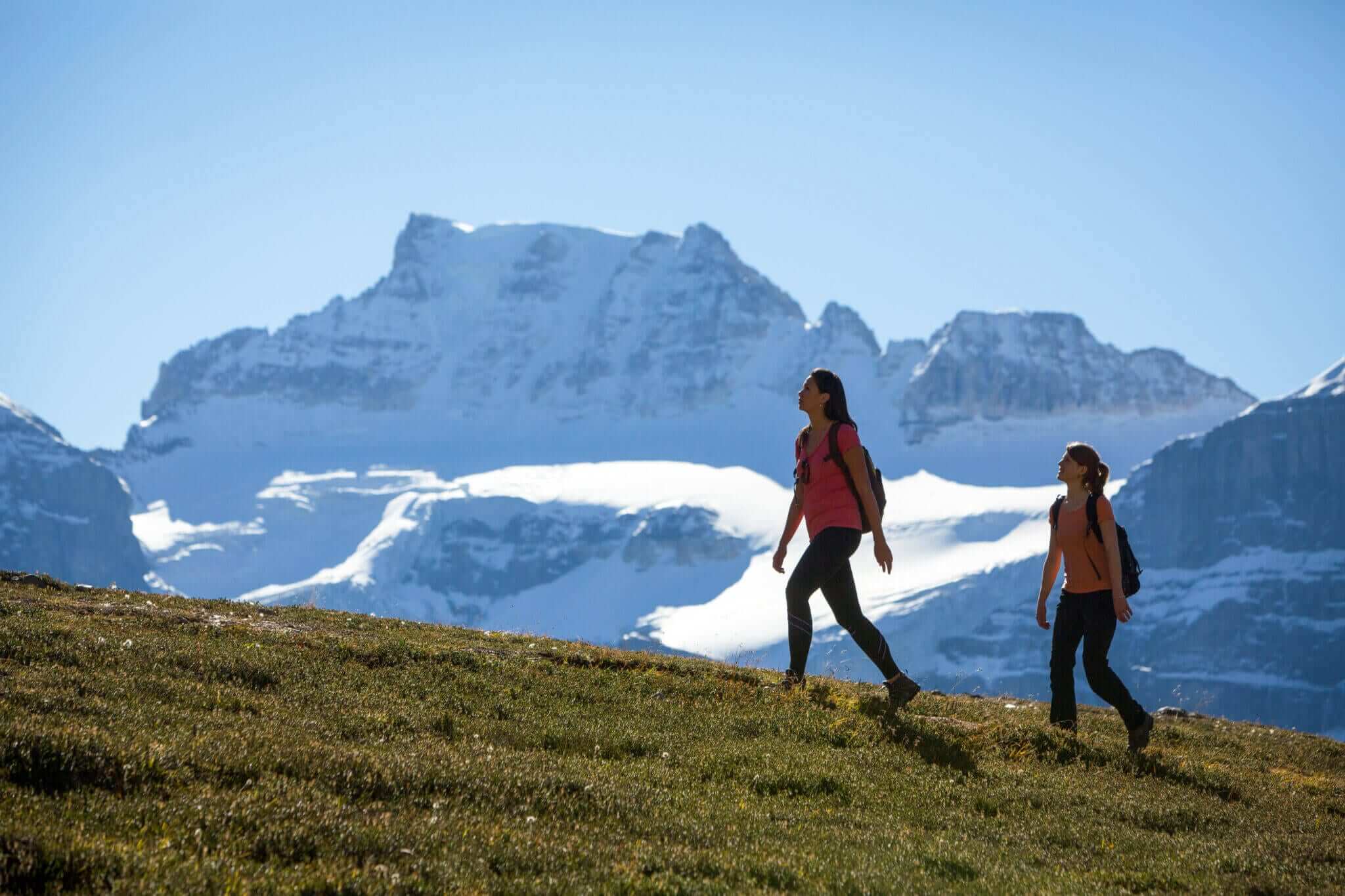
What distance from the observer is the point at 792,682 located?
55.7 feet

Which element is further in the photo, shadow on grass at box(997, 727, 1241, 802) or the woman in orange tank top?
the woman in orange tank top

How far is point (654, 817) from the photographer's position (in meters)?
10.3

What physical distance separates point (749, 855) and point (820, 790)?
2680 mm

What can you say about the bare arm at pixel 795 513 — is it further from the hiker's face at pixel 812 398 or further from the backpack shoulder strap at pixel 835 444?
the hiker's face at pixel 812 398

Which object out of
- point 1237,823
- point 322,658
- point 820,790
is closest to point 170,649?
point 322,658

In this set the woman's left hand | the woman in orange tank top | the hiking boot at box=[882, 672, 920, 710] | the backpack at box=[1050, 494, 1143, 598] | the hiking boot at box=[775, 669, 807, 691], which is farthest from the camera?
the hiking boot at box=[775, 669, 807, 691]

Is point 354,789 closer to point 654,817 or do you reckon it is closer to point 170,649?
point 654,817

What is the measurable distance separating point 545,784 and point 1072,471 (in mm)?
8614

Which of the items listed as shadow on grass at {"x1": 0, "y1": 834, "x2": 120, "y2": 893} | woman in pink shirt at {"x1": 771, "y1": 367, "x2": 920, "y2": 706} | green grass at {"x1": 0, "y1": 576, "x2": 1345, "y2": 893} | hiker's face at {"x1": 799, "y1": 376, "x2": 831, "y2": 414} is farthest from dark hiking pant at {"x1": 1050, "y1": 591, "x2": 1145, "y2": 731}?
shadow on grass at {"x1": 0, "y1": 834, "x2": 120, "y2": 893}

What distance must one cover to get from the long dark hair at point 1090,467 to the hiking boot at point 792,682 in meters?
4.54

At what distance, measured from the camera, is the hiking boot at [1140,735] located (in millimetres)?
15555

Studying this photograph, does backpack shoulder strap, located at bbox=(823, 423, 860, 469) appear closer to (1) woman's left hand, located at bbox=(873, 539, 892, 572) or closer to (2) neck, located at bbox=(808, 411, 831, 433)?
(2) neck, located at bbox=(808, 411, 831, 433)

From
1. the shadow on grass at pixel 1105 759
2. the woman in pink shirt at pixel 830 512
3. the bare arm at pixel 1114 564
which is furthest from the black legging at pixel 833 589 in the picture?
the bare arm at pixel 1114 564

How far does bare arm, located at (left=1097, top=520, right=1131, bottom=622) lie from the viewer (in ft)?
51.0
